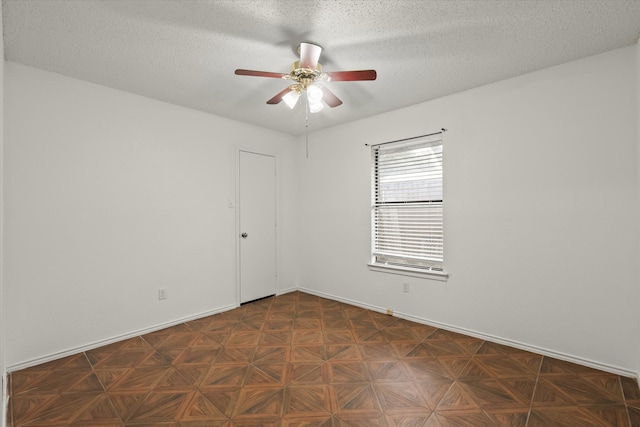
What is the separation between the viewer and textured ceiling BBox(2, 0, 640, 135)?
1980mm

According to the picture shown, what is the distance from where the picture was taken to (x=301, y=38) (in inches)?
90.0

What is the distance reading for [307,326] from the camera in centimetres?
354

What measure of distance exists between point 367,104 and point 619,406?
336 centimetres

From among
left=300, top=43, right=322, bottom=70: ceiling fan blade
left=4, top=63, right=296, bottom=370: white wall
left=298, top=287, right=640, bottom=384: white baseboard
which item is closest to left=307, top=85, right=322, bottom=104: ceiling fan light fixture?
left=300, top=43, right=322, bottom=70: ceiling fan blade

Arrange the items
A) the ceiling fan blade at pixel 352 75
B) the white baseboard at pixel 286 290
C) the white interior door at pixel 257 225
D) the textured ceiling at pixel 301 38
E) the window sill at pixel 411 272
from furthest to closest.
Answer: the white baseboard at pixel 286 290 → the white interior door at pixel 257 225 → the window sill at pixel 411 272 → the ceiling fan blade at pixel 352 75 → the textured ceiling at pixel 301 38

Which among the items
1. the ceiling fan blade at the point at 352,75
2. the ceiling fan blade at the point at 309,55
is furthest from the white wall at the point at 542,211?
the ceiling fan blade at the point at 309,55

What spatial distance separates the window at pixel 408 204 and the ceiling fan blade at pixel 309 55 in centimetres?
185

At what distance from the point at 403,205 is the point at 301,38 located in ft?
7.56

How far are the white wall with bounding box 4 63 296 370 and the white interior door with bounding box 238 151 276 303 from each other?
0.19 m

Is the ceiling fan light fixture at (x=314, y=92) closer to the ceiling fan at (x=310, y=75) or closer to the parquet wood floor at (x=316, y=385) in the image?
the ceiling fan at (x=310, y=75)

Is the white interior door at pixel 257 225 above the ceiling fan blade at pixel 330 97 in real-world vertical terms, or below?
below

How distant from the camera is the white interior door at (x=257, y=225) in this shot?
4.36 m

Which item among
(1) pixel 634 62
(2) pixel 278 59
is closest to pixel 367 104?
(2) pixel 278 59

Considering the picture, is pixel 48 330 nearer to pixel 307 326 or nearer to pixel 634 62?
pixel 307 326
